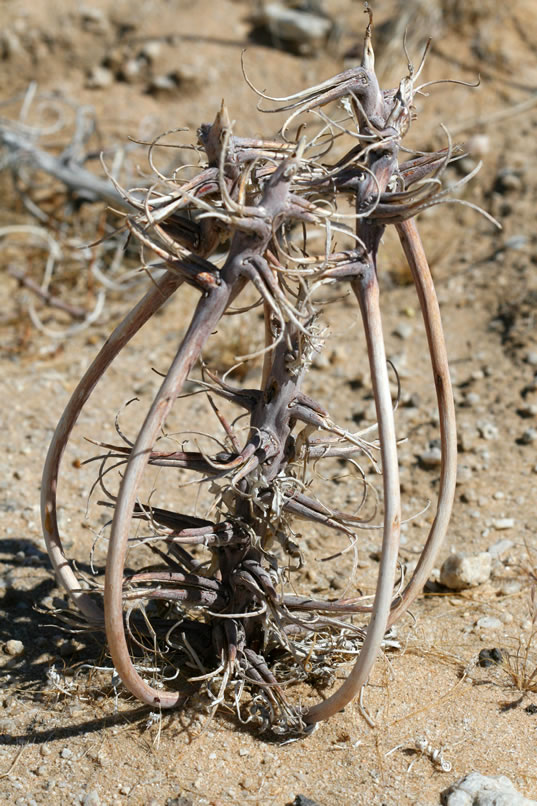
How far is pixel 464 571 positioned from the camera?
7.81 ft

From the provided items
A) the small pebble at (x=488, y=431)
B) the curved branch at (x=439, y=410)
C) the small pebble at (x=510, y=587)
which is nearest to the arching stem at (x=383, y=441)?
the curved branch at (x=439, y=410)

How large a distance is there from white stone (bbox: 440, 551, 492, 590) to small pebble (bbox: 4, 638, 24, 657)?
3.68ft

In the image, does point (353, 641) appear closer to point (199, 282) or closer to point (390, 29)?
point (199, 282)

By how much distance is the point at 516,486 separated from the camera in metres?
2.81

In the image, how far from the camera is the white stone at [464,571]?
94.0 inches

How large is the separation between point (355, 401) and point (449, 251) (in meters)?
1.12

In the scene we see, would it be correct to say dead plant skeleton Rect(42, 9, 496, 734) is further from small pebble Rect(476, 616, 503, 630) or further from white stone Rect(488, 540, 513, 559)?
white stone Rect(488, 540, 513, 559)

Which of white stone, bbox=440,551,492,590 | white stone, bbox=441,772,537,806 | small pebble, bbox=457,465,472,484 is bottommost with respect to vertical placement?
white stone, bbox=441,772,537,806

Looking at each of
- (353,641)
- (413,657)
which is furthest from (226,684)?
(413,657)

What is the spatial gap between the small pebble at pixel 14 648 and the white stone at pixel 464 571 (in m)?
1.12

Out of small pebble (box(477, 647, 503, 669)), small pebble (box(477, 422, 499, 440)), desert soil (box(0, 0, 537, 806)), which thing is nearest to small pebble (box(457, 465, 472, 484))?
desert soil (box(0, 0, 537, 806))

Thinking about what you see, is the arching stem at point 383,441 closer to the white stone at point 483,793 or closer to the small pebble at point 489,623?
the white stone at point 483,793

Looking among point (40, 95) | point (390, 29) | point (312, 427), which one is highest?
point (390, 29)

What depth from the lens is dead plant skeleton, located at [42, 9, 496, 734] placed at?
1.51 metres
